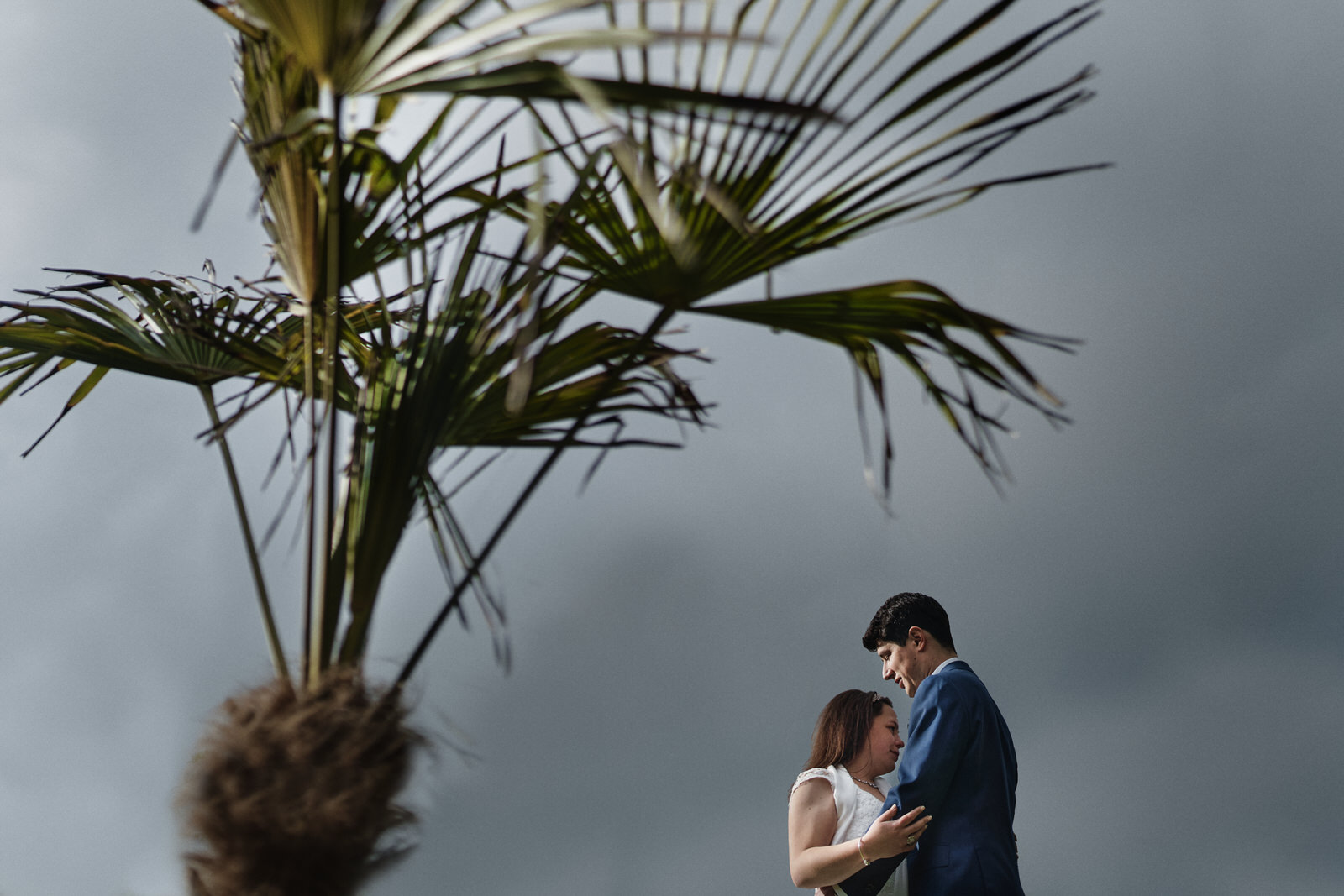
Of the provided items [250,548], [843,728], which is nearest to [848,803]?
[843,728]

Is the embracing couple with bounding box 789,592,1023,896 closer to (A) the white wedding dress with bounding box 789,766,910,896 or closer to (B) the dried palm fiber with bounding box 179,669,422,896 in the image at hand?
(A) the white wedding dress with bounding box 789,766,910,896

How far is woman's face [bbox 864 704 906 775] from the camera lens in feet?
9.95

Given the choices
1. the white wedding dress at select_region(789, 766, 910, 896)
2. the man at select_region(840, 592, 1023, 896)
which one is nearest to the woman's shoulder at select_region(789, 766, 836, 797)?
the white wedding dress at select_region(789, 766, 910, 896)

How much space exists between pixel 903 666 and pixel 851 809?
0.45 m

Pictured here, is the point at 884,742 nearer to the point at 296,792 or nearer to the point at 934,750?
the point at 934,750

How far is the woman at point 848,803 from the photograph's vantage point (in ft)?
7.92

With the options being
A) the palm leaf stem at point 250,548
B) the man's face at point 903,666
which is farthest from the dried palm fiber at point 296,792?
the man's face at point 903,666

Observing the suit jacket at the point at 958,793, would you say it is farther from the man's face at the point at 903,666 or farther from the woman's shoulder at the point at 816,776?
the woman's shoulder at the point at 816,776

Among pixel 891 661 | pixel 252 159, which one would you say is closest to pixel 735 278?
pixel 252 159

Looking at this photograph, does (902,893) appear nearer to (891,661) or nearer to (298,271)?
(891,661)

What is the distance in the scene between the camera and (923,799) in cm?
237

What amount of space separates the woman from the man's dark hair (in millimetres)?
323

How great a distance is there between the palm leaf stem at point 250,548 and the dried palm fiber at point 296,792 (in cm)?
6

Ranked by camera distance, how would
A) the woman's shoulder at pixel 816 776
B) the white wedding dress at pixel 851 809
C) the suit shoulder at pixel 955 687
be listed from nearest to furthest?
1. the suit shoulder at pixel 955 687
2. the white wedding dress at pixel 851 809
3. the woman's shoulder at pixel 816 776
